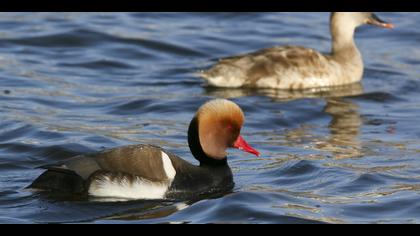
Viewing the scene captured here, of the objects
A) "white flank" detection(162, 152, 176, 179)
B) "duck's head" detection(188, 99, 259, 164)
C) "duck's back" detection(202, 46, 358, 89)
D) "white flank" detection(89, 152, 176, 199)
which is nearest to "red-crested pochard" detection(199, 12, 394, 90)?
"duck's back" detection(202, 46, 358, 89)

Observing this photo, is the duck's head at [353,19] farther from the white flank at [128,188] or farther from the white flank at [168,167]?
the white flank at [128,188]

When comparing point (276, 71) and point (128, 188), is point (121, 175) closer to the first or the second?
point (128, 188)

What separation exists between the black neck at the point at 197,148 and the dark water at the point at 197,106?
0.39 m

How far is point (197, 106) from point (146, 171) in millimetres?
4309

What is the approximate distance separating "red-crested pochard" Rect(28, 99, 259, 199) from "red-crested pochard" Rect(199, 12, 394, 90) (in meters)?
4.85

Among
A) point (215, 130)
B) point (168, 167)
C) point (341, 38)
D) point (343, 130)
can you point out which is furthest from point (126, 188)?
point (341, 38)

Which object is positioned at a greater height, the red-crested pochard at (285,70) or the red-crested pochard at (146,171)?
the red-crested pochard at (146,171)

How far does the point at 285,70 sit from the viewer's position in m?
14.1

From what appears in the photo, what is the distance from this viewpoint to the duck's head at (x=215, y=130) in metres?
9.04

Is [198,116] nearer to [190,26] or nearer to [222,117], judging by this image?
[222,117]

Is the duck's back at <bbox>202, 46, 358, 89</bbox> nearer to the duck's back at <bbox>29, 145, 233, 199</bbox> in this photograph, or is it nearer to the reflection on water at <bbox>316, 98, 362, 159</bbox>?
the reflection on water at <bbox>316, 98, 362, 159</bbox>

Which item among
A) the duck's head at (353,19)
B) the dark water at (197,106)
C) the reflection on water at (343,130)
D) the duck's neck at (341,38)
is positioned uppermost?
the duck's head at (353,19)

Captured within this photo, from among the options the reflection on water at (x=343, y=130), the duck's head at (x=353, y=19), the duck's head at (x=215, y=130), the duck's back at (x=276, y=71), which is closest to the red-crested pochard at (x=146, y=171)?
the duck's head at (x=215, y=130)

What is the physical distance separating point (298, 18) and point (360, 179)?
363 inches
